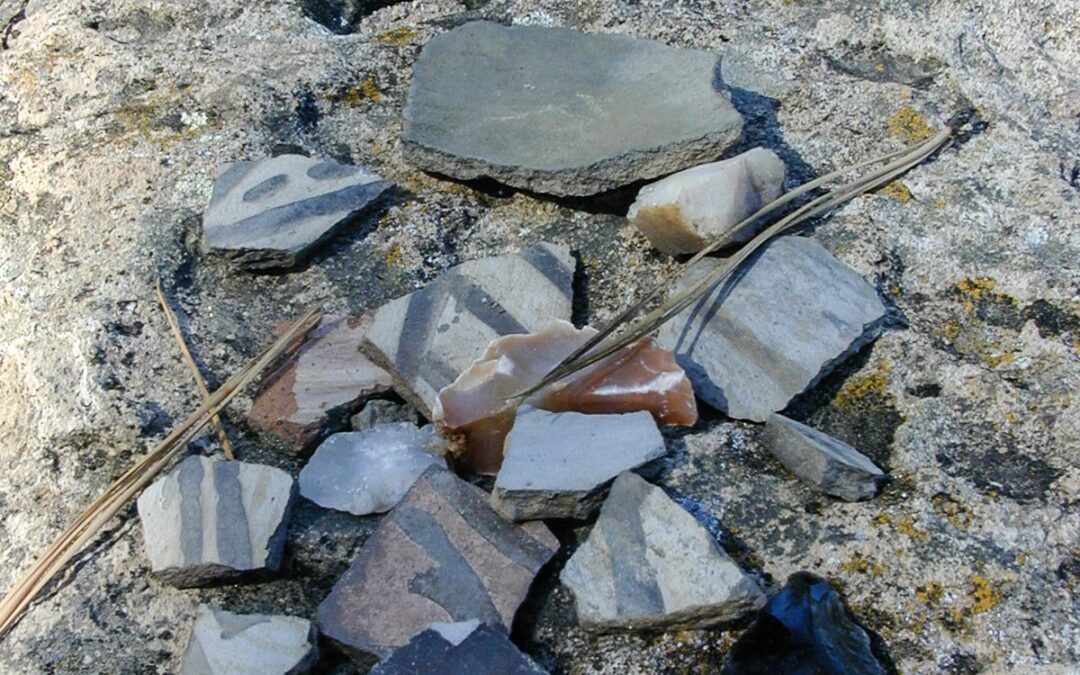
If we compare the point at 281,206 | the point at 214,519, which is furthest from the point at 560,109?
the point at 214,519

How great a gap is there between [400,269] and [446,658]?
2.65 feet

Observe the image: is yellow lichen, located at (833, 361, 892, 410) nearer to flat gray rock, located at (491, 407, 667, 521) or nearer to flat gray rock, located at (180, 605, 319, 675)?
flat gray rock, located at (491, 407, 667, 521)

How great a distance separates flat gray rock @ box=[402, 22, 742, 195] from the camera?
202cm

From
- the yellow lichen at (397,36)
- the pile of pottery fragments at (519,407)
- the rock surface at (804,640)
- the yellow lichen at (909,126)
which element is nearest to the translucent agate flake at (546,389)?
the pile of pottery fragments at (519,407)

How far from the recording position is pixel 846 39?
238 cm

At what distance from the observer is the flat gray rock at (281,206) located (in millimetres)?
1967

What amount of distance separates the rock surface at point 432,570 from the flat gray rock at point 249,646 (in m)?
0.04

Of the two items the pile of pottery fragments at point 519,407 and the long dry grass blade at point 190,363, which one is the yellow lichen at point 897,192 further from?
the long dry grass blade at point 190,363

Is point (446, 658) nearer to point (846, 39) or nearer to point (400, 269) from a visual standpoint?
point (400, 269)

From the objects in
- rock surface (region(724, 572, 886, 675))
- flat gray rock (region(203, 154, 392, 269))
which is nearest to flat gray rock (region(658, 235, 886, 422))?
rock surface (region(724, 572, 886, 675))

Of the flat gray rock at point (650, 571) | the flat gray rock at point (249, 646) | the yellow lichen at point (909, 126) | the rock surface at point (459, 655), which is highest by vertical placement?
the yellow lichen at point (909, 126)

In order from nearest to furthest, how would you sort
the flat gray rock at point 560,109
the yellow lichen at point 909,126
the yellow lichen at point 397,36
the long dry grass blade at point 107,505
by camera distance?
the long dry grass blade at point 107,505 → the flat gray rock at point 560,109 → the yellow lichen at point 909,126 → the yellow lichen at point 397,36

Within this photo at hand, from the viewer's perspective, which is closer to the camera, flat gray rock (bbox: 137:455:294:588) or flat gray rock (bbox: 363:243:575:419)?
flat gray rock (bbox: 137:455:294:588)

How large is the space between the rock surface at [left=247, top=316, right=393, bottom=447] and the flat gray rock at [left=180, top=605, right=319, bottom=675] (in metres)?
0.33
